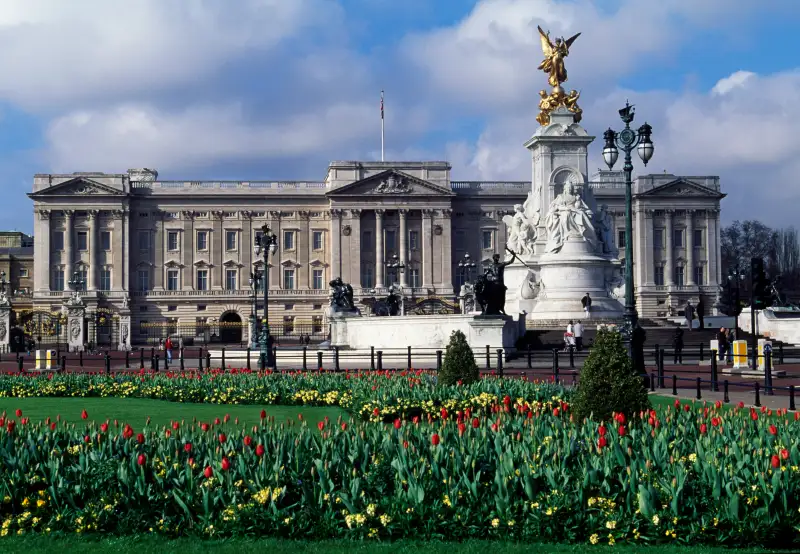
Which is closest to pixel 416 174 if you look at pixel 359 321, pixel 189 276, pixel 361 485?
pixel 189 276

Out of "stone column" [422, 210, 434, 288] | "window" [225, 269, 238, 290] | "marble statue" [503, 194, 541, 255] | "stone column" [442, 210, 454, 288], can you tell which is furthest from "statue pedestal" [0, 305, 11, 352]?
"stone column" [442, 210, 454, 288]

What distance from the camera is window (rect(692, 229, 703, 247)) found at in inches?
4013

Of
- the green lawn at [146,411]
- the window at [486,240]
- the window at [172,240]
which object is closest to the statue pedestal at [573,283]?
the green lawn at [146,411]

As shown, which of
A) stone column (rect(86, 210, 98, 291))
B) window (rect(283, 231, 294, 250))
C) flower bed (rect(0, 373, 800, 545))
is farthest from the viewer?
window (rect(283, 231, 294, 250))

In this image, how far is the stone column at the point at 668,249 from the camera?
10106cm

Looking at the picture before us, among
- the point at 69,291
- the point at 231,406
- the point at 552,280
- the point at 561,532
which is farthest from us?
the point at 69,291

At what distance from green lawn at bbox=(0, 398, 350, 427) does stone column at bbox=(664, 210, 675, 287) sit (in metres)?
87.1

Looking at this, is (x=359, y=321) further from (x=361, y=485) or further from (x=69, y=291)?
(x=69, y=291)

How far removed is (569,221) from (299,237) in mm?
56890

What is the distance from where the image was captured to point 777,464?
28.2 ft

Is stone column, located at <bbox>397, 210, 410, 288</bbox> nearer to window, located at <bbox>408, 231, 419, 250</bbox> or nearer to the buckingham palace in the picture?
the buckingham palace

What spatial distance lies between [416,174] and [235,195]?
19.0 m

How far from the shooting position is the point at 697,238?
335 ft

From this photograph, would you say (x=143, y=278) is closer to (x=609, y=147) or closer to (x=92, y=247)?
(x=92, y=247)
